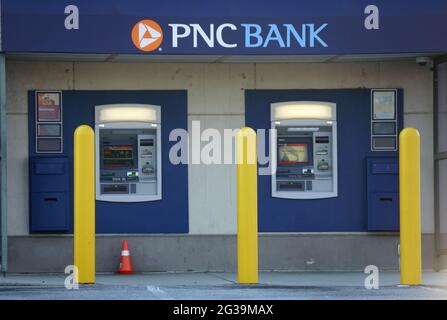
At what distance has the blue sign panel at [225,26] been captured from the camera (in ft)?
57.8

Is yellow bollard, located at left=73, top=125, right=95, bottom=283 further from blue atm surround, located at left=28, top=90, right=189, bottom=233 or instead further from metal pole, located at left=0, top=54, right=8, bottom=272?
blue atm surround, located at left=28, top=90, right=189, bottom=233

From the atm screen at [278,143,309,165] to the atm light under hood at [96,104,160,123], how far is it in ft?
6.78

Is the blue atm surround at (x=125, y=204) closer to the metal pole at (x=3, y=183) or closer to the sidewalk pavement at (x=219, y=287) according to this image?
the sidewalk pavement at (x=219, y=287)

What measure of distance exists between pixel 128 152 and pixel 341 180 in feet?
11.2

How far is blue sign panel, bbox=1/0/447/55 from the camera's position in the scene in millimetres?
17609

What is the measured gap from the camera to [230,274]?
18500 millimetres

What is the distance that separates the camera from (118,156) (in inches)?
749

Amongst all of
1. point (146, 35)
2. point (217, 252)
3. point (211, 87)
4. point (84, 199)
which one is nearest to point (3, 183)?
point (146, 35)

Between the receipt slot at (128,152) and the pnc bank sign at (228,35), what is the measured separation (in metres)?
1.48

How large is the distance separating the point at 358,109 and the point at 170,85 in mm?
3028

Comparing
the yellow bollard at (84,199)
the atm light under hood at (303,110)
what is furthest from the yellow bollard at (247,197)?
the atm light under hood at (303,110)

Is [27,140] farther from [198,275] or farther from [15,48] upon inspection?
[198,275]

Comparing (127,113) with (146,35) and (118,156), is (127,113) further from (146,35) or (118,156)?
(146,35)

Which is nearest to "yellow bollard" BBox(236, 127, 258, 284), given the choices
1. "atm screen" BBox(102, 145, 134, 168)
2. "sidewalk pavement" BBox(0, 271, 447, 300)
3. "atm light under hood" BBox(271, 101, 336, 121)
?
"sidewalk pavement" BBox(0, 271, 447, 300)
